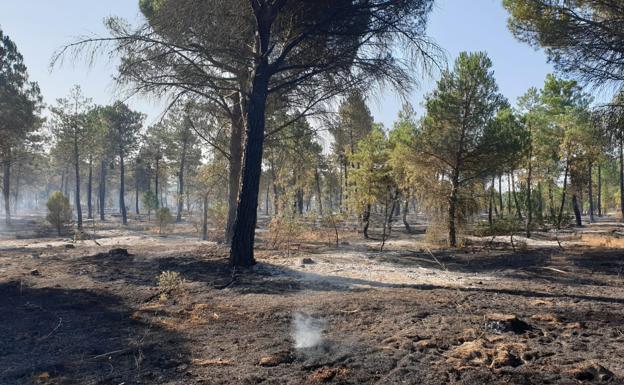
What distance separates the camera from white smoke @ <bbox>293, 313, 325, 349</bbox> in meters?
4.46

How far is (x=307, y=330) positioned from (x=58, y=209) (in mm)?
24096

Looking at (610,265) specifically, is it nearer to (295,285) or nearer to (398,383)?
(295,285)

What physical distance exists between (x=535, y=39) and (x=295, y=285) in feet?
38.6

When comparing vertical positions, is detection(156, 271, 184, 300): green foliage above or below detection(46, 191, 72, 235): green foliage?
below

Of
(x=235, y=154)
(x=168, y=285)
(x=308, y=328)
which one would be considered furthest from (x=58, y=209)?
(x=308, y=328)

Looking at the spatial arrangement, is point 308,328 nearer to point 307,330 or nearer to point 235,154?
point 307,330

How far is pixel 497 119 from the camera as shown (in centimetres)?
1834

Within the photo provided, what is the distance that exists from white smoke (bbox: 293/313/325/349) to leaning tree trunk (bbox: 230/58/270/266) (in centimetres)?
455

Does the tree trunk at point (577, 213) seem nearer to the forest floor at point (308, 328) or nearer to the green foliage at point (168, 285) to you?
the forest floor at point (308, 328)

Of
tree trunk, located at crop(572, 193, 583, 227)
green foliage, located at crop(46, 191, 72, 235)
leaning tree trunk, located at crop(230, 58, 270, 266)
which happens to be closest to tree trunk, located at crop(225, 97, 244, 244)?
leaning tree trunk, located at crop(230, 58, 270, 266)

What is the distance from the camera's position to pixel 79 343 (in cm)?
474

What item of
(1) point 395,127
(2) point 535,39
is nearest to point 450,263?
(2) point 535,39

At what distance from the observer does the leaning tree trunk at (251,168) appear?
9961mm

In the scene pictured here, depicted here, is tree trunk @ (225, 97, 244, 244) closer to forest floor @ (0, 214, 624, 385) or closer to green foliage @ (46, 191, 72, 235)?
forest floor @ (0, 214, 624, 385)
